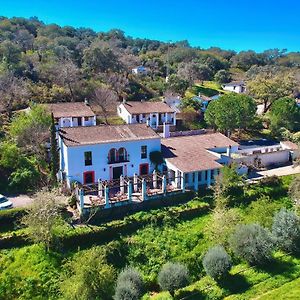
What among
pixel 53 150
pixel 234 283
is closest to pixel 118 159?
pixel 53 150

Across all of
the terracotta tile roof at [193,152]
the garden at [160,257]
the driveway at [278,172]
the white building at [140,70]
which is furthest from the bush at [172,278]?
the white building at [140,70]

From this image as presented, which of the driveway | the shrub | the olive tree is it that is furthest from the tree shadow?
the driveway

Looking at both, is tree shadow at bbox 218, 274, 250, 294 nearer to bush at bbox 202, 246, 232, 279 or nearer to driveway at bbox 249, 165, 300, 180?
bush at bbox 202, 246, 232, 279

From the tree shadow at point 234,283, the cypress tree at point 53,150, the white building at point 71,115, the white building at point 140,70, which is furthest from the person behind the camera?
the white building at point 140,70

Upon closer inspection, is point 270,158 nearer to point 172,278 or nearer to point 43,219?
point 172,278

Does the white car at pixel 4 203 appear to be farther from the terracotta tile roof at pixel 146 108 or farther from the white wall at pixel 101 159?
the terracotta tile roof at pixel 146 108

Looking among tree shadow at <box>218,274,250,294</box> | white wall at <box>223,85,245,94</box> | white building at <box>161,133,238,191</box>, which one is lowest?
tree shadow at <box>218,274,250,294</box>

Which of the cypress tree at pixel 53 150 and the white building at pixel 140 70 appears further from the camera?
the white building at pixel 140 70
